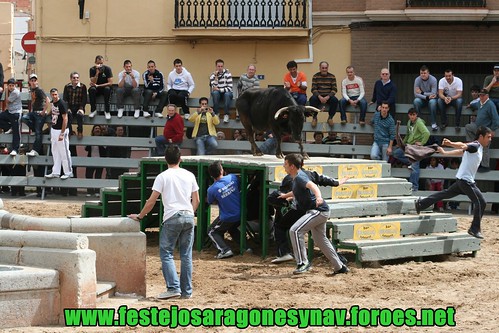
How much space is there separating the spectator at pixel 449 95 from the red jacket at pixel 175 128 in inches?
220

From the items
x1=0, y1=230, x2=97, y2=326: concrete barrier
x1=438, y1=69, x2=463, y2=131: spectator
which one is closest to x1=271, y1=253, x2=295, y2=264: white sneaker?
x1=0, y1=230, x2=97, y2=326: concrete barrier

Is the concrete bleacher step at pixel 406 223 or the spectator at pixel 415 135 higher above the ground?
the spectator at pixel 415 135

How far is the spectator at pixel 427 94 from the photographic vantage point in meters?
21.1

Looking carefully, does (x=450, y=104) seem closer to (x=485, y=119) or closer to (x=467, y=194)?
(x=485, y=119)

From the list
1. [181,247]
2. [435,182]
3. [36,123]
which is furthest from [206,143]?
[181,247]

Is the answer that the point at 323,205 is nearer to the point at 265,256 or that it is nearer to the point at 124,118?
the point at 265,256

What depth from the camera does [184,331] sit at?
9930 millimetres

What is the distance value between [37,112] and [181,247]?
38.2ft

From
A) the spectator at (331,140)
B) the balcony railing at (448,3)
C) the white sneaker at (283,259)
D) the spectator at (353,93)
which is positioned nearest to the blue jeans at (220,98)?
the spectator at (331,140)

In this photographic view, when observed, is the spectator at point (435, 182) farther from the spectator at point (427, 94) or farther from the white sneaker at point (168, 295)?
the white sneaker at point (168, 295)

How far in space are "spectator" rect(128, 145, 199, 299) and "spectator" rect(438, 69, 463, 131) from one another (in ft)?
35.4

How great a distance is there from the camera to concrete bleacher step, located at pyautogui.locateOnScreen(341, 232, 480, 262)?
13984mm

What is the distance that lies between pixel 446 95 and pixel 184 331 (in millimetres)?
12765

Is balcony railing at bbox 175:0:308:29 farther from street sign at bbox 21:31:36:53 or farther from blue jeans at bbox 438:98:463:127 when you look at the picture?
blue jeans at bbox 438:98:463:127
